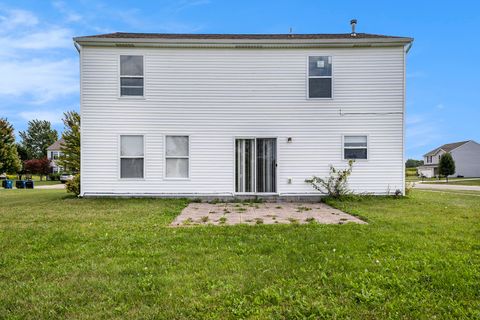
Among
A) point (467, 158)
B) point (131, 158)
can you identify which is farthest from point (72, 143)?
point (467, 158)

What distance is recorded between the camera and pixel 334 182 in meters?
11.3

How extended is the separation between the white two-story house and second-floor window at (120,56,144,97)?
4cm

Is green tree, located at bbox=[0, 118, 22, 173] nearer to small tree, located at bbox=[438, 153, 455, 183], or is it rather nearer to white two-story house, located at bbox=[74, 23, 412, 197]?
white two-story house, located at bbox=[74, 23, 412, 197]

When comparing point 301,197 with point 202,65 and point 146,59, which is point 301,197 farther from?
point 146,59

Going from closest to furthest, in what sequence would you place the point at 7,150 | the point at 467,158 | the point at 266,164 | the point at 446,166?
the point at 266,164, the point at 446,166, the point at 7,150, the point at 467,158

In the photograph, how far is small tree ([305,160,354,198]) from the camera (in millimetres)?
11219

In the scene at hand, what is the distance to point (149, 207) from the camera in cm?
909

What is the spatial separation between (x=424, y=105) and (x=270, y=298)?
53.1 ft

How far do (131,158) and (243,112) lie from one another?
431 centimetres

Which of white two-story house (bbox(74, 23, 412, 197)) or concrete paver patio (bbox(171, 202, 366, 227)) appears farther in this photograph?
white two-story house (bbox(74, 23, 412, 197))

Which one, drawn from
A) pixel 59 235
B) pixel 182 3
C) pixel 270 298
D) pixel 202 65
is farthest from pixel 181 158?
pixel 270 298

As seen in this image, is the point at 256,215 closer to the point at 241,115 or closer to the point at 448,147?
the point at 241,115

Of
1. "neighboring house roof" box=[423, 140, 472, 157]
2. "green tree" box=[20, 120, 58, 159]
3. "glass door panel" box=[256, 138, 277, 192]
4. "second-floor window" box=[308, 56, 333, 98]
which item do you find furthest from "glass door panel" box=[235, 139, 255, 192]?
"green tree" box=[20, 120, 58, 159]

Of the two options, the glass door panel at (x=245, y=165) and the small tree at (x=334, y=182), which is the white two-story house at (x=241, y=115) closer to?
the glass door panel at (x=245, y=165)
